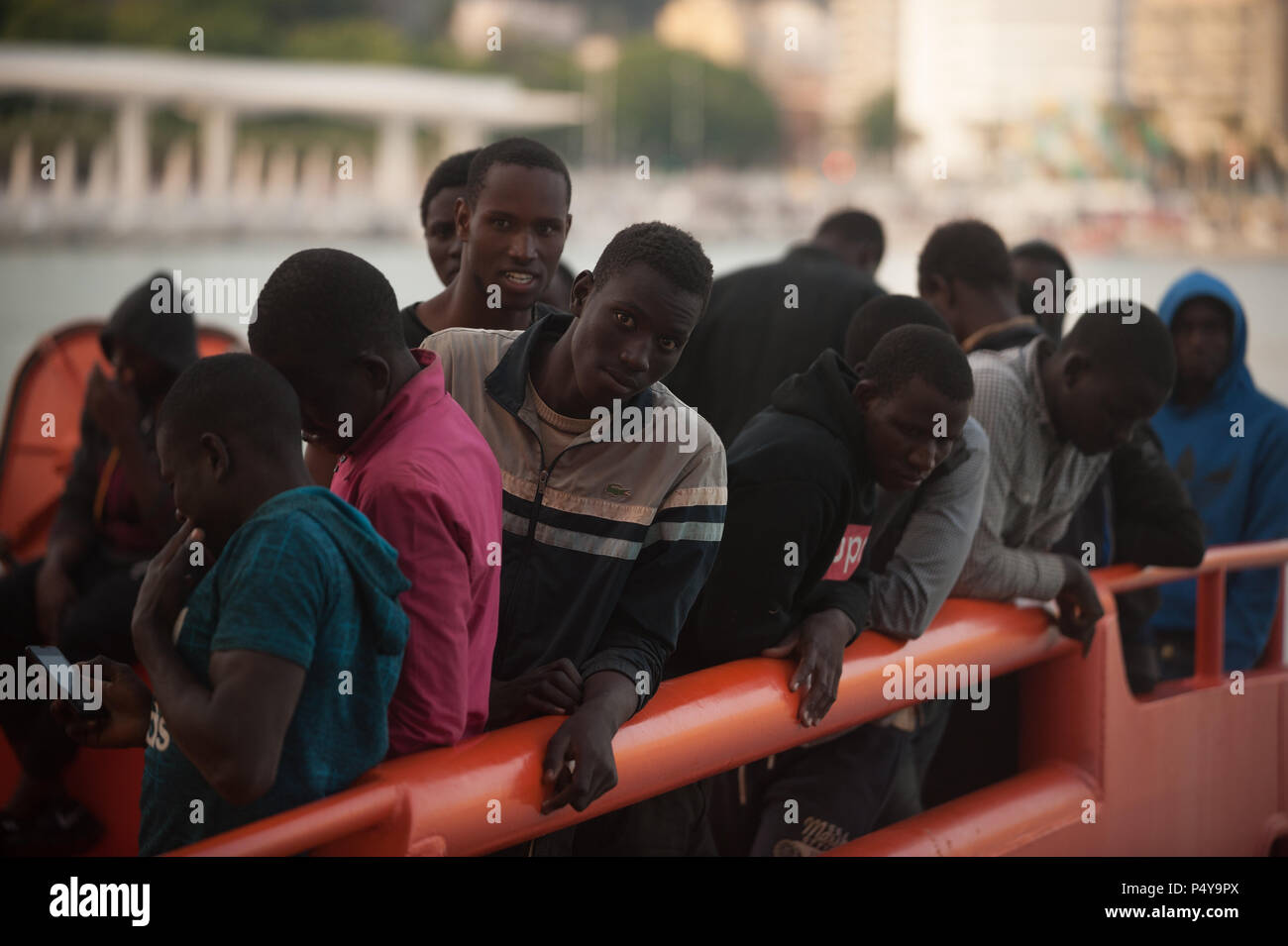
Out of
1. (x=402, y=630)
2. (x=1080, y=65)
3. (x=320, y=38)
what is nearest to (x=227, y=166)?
(x=320, y=38)

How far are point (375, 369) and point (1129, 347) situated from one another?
2.01 m

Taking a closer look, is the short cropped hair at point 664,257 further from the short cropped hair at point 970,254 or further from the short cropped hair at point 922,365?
the short cropped hair at point 970,254

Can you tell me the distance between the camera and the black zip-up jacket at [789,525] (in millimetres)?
2410

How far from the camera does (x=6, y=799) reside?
12.0 feet

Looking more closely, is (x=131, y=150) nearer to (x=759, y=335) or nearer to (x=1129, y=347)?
(x=759, y=335)

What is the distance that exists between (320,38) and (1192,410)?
206ft

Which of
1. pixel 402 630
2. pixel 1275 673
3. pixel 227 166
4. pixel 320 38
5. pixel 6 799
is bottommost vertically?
pixel 6 799

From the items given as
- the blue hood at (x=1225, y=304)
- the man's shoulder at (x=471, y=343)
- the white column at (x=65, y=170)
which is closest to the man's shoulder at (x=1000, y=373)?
the man's shoulder at (x=471, y=343)

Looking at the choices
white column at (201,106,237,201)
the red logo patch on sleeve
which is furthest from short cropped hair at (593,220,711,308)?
white column at (201,106,237,201)

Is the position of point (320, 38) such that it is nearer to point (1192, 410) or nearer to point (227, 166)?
point (227, 166)

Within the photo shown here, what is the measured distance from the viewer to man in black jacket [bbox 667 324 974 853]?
241 centimetres

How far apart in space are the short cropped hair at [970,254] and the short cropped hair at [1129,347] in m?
0.90
